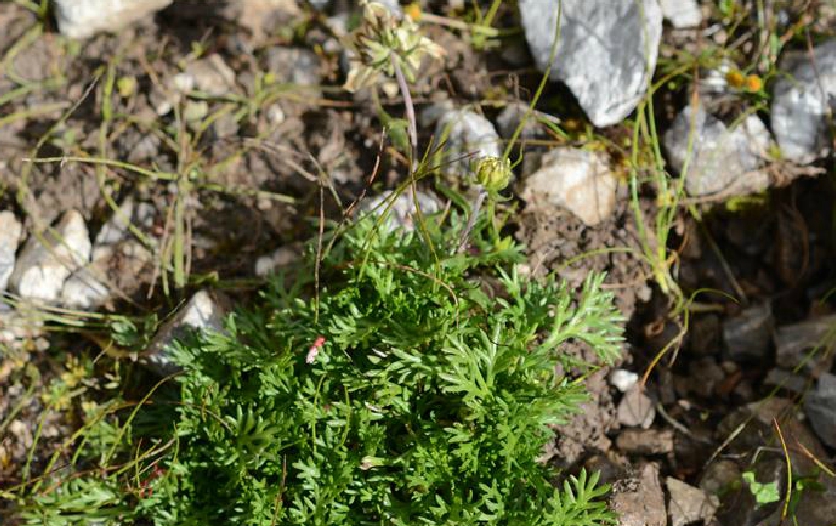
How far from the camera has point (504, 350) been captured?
3.00 meters

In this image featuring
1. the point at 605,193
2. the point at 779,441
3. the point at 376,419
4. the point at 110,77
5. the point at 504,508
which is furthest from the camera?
the point at 110,77

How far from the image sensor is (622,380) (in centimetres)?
342

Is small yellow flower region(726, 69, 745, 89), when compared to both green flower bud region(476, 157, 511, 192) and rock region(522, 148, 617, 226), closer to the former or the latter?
rock region(522, 148, 617, 226)

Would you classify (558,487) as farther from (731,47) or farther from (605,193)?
(731,47)

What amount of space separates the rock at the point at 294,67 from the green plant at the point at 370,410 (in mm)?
1005

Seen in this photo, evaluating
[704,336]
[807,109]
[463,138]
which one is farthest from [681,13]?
[704,336]

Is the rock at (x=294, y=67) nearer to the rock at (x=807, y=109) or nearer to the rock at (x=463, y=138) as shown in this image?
the rock at (x=463, y=138)

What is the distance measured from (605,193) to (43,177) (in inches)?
102

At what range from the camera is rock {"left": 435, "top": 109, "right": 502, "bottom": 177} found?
11.8 ft

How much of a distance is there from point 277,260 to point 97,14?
1.54 meters

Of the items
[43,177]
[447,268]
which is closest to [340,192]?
[447,268]

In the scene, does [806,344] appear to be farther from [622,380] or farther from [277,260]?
[277,260]

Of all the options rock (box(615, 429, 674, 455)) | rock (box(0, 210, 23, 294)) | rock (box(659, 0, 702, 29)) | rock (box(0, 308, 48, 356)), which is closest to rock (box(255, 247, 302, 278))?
rock (box(0, 308, 48, 356))

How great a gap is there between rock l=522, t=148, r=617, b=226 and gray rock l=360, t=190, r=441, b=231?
1.37 feet
